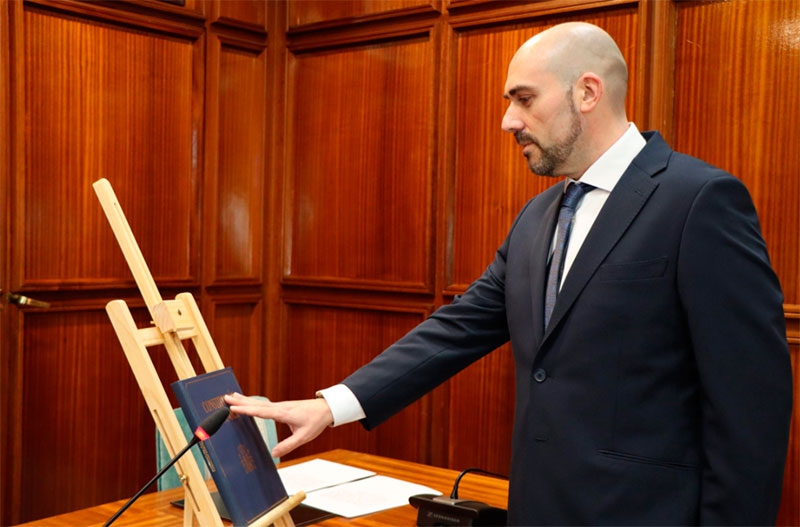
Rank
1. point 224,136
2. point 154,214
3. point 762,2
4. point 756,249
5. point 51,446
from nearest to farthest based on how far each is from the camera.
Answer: point 756,249 → point 762,2 → point 51,446 → point 154,214 → point 224,136

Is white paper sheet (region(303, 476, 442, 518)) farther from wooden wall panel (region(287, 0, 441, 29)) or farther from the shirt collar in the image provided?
wooden wall panel (region(287, 0, 441, 29))

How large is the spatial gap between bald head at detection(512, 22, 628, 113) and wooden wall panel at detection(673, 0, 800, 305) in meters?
1.39

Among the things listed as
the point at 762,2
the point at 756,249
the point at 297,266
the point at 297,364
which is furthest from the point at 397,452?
the point at 756,249

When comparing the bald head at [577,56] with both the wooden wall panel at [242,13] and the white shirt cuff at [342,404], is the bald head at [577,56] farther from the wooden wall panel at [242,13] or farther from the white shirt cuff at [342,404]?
the wooden wall panel at [242,13]

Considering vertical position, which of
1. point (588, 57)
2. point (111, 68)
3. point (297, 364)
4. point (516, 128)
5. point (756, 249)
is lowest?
point (297, 364)

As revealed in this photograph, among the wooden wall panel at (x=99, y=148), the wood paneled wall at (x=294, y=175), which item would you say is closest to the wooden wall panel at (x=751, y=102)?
the wood paneled wall at (x=294, y=175)

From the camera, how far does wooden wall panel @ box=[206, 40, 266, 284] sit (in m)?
4.34

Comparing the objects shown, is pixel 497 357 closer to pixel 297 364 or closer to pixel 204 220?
pixel 297 364

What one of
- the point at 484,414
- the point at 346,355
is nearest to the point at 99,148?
the point at 346,355

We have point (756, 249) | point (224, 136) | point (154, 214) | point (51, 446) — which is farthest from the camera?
point (224, 136)

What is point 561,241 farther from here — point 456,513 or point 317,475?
point 317,475

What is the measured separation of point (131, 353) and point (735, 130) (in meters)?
2.33

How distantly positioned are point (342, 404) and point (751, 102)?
197 centimetres

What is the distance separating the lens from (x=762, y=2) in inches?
124
